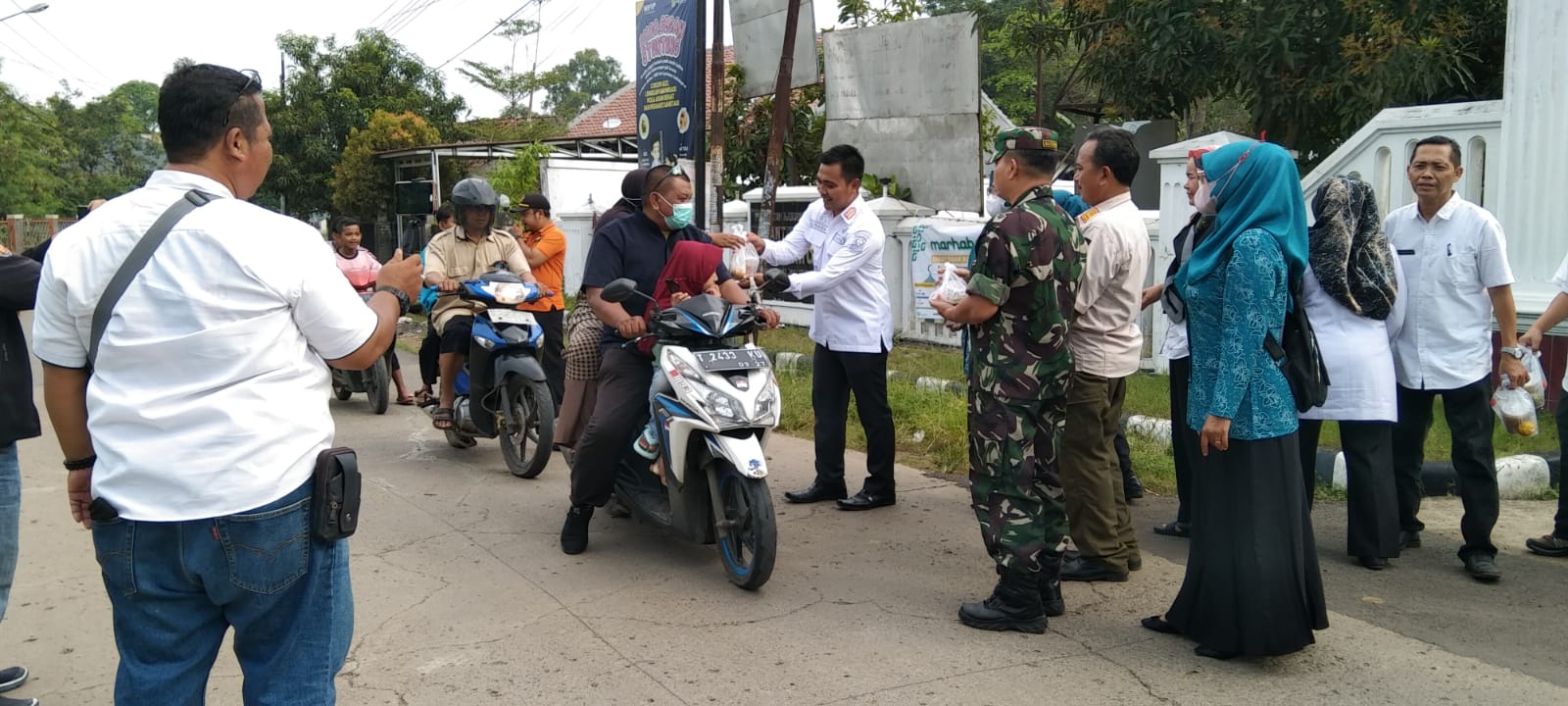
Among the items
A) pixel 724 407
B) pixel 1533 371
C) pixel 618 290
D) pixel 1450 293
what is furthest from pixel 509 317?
pixel 1533 371

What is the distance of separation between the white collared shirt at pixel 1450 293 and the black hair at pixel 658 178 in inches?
125

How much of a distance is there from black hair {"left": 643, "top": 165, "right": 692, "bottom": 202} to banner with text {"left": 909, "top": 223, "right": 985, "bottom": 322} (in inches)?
237

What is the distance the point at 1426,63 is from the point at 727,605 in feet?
26.5

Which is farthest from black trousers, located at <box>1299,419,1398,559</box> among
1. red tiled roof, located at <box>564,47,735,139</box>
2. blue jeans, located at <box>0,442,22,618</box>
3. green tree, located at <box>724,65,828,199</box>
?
red tiled roof, located at <box>564,47,735,139</box>

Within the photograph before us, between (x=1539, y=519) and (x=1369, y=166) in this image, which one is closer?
(x=1539, y=519)

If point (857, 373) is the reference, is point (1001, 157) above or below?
above

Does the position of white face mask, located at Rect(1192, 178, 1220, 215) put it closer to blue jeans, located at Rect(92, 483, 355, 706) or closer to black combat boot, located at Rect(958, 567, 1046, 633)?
black combat boot, located at Rect(958, 567, 1046, 633)

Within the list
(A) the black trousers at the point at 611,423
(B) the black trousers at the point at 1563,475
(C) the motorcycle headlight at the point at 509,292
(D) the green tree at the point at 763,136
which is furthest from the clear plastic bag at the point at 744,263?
(D) the green tree at the point at 763,136

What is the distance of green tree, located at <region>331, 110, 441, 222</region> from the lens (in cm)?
2933

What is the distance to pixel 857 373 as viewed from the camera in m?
5.99

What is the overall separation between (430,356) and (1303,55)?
8045mm

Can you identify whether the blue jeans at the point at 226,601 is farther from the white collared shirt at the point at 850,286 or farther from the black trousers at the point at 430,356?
the black trousers at the point at 430,356

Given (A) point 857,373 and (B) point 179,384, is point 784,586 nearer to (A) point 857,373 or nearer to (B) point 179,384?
(A) point 857,373

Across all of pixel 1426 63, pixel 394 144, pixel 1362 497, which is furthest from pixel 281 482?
pixel 394 144
